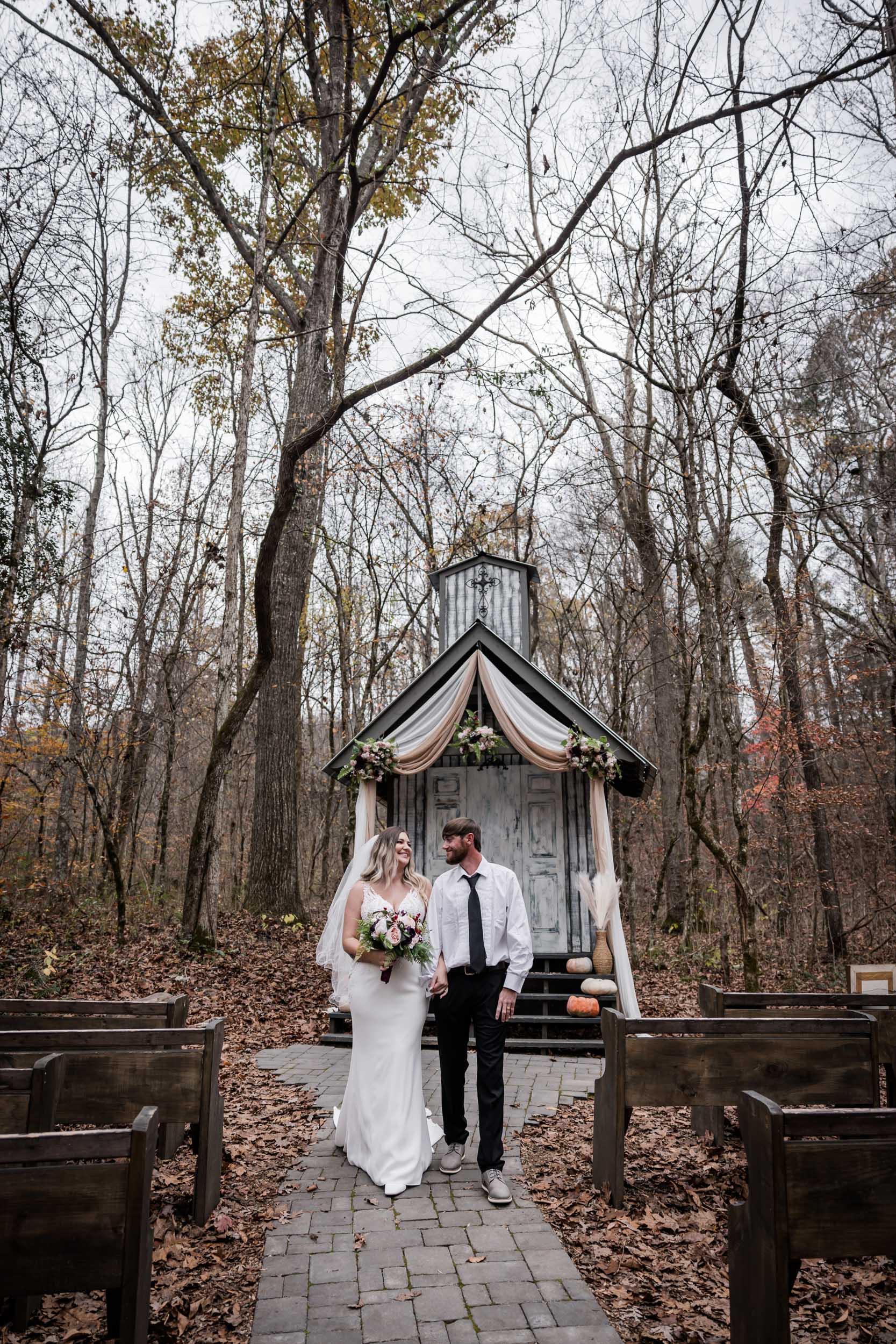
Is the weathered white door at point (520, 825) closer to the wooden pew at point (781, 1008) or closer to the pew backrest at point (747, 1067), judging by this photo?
the wooden pew at point (781, 1008)

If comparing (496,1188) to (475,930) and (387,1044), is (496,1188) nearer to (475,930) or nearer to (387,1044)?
(387,1044)

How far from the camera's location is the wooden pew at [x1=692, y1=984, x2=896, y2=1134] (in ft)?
16.1

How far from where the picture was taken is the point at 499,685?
8.99 meters

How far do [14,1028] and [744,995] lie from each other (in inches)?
178

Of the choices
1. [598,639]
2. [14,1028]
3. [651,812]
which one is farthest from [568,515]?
[14,1028]

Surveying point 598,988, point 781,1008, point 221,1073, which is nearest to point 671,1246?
point 781,1008

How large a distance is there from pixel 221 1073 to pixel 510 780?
14.8ft

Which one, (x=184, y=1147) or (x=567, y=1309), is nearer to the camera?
(x=567, y=1309)

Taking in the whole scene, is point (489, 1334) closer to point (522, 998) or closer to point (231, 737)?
point (522, 998)

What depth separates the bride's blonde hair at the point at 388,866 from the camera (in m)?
5.20

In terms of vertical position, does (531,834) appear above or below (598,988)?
above

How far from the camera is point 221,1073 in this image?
6895 mm

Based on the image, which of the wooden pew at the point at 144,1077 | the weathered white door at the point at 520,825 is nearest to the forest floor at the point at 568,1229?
the wooden pew at the point at 144,1077

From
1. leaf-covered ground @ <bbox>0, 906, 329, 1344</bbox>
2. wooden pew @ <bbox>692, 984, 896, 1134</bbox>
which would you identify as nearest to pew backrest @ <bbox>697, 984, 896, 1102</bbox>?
wooden pew @ <bbox>692, 984, 896, 1134</bbox>
